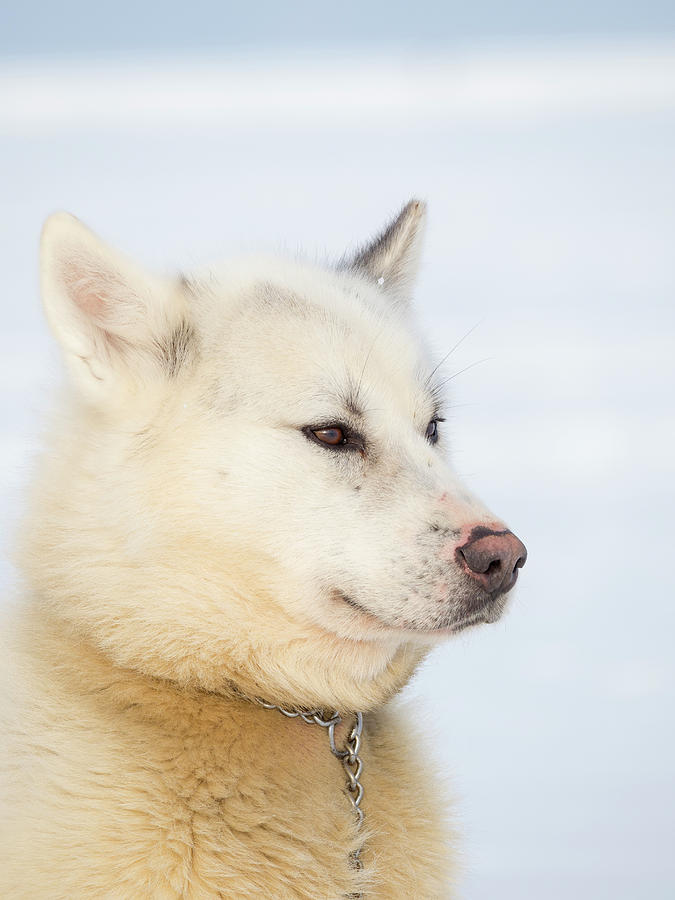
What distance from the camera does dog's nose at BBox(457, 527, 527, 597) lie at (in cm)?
271

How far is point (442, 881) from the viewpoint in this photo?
116 inches

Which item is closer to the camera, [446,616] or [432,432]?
[446,616]

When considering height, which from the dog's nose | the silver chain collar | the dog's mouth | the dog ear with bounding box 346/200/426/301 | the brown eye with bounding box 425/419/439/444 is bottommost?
the silver chain collar

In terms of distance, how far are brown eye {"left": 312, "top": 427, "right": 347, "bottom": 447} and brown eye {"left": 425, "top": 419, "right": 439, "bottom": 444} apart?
1.58 ft

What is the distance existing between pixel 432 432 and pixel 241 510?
0.88m

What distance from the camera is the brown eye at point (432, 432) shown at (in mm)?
3357

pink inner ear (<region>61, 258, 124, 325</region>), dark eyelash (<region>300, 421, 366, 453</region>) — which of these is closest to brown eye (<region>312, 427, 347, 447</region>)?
dark eyelash (<region>300, 421, 366, 453</region>)

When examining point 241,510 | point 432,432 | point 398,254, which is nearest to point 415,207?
point 398,254

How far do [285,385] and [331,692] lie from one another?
91 cm

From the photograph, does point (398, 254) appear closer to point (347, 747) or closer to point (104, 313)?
point (104, 313)

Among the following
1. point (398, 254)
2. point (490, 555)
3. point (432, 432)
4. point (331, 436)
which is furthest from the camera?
point (398, 254)

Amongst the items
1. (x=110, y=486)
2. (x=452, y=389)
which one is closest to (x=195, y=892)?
(x=110, y=486)

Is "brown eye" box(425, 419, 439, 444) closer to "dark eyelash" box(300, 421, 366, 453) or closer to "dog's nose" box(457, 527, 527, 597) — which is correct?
"dark eyelash" box(300, 421, 366, 453)

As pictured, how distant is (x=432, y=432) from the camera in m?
3.40
